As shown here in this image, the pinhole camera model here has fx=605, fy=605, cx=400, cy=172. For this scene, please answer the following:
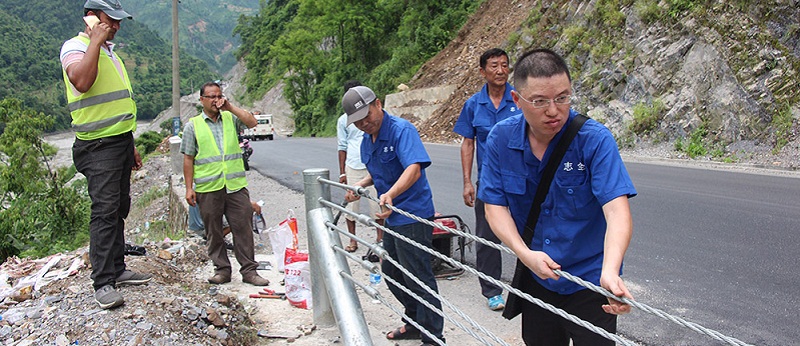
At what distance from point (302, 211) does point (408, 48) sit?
24674 mm

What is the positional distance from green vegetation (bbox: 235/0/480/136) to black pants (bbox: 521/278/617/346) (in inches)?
1141

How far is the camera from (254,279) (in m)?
5.12

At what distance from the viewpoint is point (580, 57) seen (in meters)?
18.1

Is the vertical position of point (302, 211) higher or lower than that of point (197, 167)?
lower

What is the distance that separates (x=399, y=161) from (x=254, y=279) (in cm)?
196

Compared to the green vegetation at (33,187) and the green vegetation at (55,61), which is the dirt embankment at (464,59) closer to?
the green vegetation at (33,187)

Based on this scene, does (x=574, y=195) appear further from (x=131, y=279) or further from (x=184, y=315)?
(x=131, y=279)

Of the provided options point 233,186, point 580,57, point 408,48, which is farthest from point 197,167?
point 408,48

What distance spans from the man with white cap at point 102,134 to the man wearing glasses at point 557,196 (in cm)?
266

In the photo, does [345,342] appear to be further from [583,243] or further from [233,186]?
[233,186]

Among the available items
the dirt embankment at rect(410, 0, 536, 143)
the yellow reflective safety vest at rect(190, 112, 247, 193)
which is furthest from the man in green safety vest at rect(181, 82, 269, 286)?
the dirt embankment at rect(410, 0, 536, 143)

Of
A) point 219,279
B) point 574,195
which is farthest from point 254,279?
point 574,195

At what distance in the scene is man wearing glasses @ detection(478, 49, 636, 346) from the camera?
7.05 ft

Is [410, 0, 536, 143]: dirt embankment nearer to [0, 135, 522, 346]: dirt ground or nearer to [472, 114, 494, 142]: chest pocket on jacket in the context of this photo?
[0, 135, 522, 346]: dirt ground
